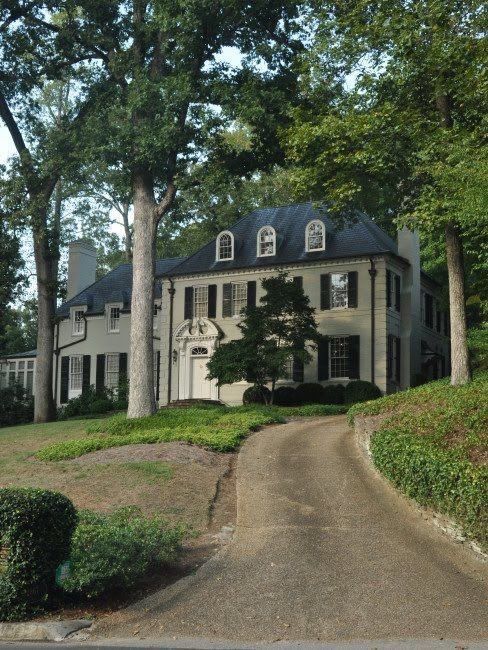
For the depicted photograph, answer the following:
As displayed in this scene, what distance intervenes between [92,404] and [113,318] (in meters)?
5.85

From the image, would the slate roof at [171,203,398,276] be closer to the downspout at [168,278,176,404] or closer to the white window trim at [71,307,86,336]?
the downspout at [168,278,176,404]

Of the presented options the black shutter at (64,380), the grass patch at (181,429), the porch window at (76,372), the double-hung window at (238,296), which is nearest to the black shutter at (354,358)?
the double-hung window at (238,296)

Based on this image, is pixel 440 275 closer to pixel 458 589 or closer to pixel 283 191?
pixel 283 191

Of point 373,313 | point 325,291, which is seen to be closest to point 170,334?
point 325,291

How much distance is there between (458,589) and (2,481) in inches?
363

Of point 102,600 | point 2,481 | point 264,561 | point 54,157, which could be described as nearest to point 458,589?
point 264,561

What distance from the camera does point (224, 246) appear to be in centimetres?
3356

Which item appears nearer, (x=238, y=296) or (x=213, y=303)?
(x=238, y=296)

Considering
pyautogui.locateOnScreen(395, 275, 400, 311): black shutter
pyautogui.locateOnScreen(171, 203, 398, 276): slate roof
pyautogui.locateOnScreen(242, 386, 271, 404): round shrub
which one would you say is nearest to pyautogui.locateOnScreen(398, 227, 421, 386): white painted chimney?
pyautogui.locateOnScreen(395, 275, 400, 311): black shutter

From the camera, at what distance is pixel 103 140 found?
2161 cm

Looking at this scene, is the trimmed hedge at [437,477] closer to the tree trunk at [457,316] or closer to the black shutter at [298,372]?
the tree trunk at [457,316]

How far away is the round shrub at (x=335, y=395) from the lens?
28.5 m

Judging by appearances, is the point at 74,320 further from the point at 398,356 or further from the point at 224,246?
the point at 398,356

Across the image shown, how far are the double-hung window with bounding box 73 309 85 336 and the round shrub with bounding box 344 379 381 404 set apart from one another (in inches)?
629
